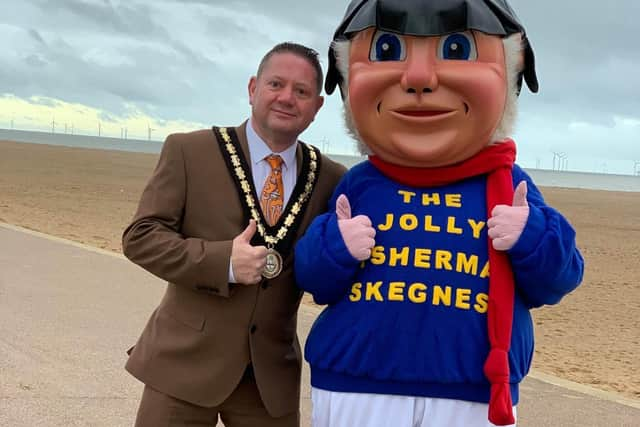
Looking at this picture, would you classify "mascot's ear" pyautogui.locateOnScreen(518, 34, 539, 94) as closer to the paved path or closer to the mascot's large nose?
the mascot's large nose

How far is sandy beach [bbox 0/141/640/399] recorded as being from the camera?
260 inches

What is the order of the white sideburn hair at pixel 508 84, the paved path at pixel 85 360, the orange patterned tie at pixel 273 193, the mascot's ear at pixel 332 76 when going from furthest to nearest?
the paved path at pixel 85 360 < the mascot's ear at pixel 332 76 < the orange patterned tie at pixel 273 193 < the white sideburn hair at pixel 508 84

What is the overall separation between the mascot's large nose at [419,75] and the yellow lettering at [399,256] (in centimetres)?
57

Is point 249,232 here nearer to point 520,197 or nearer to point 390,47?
point 390,47

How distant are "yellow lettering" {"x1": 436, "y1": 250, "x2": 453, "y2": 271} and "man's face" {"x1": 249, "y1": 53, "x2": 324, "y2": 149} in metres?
0.77

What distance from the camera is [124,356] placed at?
5328mm

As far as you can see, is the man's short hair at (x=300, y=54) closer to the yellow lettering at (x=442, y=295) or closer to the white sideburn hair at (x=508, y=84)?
the white sideburn hair at (x=508, y=84)

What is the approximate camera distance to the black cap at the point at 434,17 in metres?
2.66

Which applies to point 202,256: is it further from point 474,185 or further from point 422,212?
point 474,185

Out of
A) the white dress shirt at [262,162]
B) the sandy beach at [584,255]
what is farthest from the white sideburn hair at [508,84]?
the sandy beach at [584,255]

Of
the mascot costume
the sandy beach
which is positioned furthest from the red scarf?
the sandy beach

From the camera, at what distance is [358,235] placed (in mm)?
2652

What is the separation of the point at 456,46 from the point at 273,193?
886 millimetres

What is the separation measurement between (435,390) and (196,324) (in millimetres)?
935
